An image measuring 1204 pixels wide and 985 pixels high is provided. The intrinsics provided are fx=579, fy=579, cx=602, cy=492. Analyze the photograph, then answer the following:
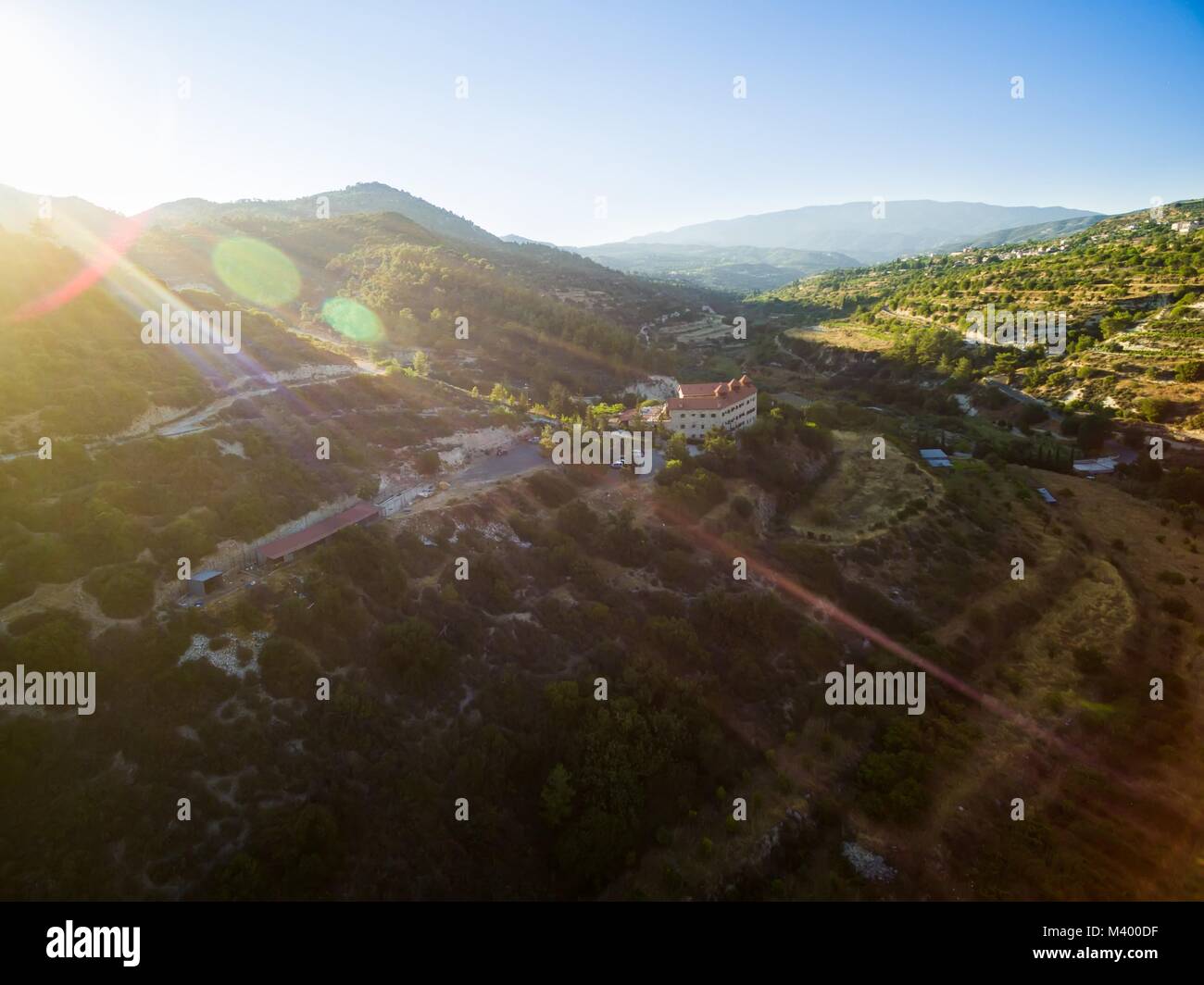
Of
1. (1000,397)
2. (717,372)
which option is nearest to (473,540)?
(717,372)

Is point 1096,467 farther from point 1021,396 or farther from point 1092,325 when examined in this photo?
point 1092,325

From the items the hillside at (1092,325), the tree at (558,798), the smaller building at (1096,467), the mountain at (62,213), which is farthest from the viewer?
the mountain at (62,213)

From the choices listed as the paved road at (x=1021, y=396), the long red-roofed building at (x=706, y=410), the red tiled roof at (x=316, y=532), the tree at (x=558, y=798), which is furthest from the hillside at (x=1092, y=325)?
the red tiled roof at (x=316, y=532)

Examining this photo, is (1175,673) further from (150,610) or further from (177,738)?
(150,610)

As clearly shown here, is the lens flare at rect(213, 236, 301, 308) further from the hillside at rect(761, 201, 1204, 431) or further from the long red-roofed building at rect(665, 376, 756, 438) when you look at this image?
the hillside at rect(761, 201, 1204, 431)

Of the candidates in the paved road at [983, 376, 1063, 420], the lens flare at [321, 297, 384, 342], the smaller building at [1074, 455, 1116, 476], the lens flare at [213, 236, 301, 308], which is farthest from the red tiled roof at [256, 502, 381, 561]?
the paved road at [983, 376, 1063, 420]

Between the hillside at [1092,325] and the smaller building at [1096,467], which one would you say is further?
the hillside at [1092,325]

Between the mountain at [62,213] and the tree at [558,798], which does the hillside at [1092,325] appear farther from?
the mountain at [62,213]
